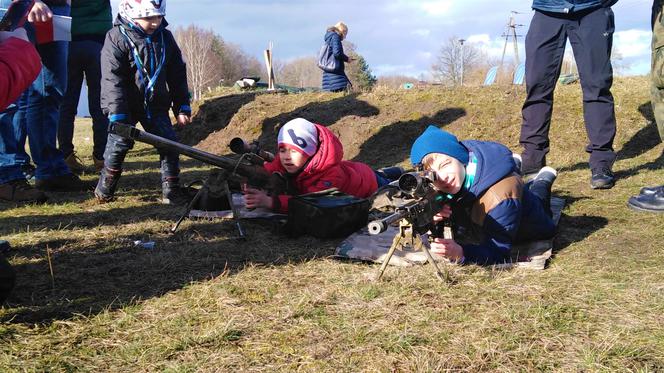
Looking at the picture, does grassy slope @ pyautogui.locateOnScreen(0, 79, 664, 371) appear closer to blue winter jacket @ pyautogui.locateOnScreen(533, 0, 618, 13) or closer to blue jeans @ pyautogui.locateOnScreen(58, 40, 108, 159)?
blue winter jacket @ pyautogui.locateOnScreen(533, 0, 618, 13)

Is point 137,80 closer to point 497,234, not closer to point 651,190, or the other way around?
point 497,234

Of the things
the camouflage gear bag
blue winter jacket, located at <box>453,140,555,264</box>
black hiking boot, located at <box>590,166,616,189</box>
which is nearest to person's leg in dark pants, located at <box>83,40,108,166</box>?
the camouflage gear bag

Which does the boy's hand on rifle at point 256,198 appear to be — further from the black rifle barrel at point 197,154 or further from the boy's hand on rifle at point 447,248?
the boy's hand on rifle at point 447,248

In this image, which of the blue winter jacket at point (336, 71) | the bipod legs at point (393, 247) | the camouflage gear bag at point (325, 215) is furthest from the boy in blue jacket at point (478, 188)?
the blue winter jacket at point (336, 71)

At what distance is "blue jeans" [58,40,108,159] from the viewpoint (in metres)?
6.61

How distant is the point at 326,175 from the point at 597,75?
Answer: 2.73 metres

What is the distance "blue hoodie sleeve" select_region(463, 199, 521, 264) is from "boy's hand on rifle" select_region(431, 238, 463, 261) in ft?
0.27

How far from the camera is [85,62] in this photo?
6.65 m

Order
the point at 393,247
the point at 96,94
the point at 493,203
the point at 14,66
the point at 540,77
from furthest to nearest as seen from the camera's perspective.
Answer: the point at 96,94 < the point at 540,77 < the point at 493,203 < the point at 393,247 < the point at 14,66

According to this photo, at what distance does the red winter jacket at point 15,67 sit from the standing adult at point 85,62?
430 cm

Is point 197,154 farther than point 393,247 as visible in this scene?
Yes

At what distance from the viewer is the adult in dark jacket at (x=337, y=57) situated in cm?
1230

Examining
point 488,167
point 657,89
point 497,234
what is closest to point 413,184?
point 488,167

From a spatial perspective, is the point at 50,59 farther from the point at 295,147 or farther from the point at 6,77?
the point at 6,77
